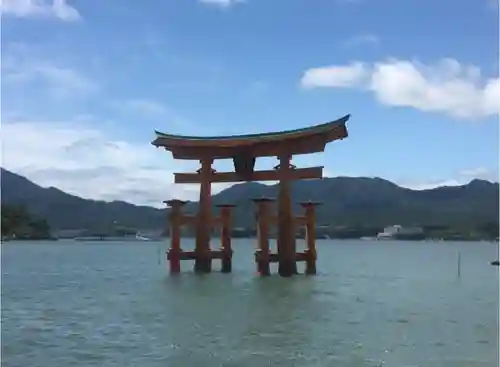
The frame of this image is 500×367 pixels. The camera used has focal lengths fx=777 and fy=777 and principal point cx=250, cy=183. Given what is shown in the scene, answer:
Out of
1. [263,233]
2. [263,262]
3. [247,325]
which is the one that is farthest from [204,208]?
[247,325]

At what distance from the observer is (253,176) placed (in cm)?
2670

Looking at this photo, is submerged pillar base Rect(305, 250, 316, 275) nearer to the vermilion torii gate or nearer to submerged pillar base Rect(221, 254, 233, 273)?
the vermilion torii gate

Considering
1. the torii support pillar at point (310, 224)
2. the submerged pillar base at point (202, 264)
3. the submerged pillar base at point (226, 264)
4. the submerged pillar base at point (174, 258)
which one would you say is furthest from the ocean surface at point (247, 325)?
the submerged pillar base at point (226, 264)

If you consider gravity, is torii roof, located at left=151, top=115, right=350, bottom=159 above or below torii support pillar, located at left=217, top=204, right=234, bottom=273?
above

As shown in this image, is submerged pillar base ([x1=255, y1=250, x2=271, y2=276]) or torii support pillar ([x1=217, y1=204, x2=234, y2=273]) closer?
submerged pillar base ([x1=255, y1=250, x2=271, y2=276])

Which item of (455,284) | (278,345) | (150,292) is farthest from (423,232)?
(278,345)

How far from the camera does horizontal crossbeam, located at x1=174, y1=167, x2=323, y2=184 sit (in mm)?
24578

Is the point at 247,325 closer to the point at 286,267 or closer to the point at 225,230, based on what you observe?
the point at 286,267

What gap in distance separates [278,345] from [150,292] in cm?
1108

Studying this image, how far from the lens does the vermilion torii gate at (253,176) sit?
24.9m

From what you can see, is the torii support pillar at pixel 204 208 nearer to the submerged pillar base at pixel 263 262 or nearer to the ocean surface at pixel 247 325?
the ocean surface at pixel 247 325

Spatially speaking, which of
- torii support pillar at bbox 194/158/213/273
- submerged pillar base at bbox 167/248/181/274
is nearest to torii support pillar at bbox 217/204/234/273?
torii support pillar at bbox 194/158/213/273

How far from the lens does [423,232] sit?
12675 cm

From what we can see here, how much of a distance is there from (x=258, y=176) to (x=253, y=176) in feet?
0.95
